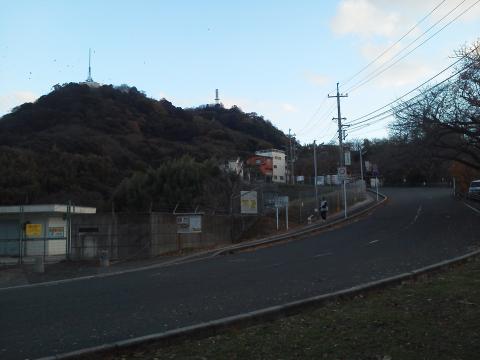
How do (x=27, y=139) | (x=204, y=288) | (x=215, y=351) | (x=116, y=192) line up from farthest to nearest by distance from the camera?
(x=27, y=139)
(x=116, y=192)
(x=204, y=288)
(x=215, y=351)

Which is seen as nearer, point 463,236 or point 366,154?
point 463,236

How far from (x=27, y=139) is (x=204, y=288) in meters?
74.5

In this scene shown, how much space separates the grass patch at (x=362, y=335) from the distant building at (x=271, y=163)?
8750 cm

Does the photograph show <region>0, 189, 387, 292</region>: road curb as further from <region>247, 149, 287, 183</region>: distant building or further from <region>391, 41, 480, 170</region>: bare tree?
<region>247, 149, 287, 183</region>: distant building

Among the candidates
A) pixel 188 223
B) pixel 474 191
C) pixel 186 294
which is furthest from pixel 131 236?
pixel 474 191

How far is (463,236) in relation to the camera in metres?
23.1

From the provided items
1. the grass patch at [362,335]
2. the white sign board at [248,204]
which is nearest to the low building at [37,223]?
the white sign board at [248,204]

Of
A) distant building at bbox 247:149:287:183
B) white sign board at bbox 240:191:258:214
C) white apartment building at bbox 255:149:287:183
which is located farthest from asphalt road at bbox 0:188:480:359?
white apartment building at bbox 255:149:287:183

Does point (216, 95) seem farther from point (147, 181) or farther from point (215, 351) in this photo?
point (215, 351)

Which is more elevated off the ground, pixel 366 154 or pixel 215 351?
pixel 366 154

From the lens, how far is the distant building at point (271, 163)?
105062mm

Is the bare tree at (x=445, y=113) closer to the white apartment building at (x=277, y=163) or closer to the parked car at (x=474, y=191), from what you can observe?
the parked car at (x=474, y=191)

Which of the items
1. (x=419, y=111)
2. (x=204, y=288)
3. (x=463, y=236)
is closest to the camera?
(x=204, y=288)

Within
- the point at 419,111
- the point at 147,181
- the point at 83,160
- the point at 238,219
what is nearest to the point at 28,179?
the point at 83,160
